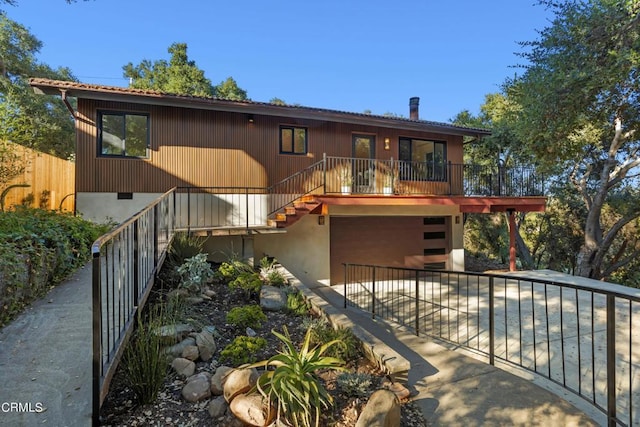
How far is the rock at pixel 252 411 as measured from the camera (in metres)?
2.22

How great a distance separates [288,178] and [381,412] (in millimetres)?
7360

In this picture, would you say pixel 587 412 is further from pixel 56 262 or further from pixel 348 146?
pixel 348 146

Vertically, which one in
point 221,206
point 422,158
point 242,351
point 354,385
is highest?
point 422,158

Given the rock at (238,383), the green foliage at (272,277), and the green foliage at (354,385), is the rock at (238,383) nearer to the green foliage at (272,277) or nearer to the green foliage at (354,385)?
the green foliage at (354,385)

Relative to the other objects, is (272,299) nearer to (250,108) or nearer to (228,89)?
(250,108)

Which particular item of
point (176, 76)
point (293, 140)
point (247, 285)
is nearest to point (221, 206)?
point (293, 140)

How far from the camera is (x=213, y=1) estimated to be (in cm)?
1127

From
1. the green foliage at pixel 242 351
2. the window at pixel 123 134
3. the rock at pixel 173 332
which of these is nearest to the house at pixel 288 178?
the window at pixel 123 134

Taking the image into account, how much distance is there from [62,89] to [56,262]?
16.5ft

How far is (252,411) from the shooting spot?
2254mm

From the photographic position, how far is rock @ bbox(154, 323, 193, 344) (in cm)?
319

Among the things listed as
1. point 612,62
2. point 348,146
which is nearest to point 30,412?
point 348,146

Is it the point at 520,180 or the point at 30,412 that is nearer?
the point at 30,412

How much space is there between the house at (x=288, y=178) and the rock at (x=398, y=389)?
5.72 meters
